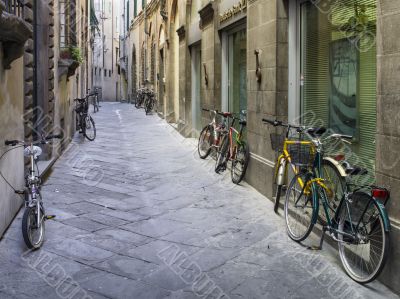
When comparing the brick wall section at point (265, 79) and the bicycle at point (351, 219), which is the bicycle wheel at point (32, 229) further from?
the brick wall section at point (265, 79)

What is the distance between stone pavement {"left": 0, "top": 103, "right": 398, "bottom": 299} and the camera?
4258 millimetres

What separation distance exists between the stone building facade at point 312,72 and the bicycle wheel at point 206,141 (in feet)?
1.54

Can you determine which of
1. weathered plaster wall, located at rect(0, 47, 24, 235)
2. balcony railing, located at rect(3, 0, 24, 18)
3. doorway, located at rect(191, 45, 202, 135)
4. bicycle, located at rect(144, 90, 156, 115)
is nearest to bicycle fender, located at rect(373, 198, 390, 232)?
weathered plaster wall, located at rect(0, 47, 24, 235)

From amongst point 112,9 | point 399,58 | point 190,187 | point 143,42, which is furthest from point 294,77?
point 112,9

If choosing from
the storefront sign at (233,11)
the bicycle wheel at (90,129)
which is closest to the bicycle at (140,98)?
the bicycle wheel at (90,129)

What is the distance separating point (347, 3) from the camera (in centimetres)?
565

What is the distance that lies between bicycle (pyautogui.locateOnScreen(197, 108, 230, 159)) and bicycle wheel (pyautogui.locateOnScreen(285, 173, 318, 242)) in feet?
12.4

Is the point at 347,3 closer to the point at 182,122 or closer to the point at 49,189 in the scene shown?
the point at 49,189

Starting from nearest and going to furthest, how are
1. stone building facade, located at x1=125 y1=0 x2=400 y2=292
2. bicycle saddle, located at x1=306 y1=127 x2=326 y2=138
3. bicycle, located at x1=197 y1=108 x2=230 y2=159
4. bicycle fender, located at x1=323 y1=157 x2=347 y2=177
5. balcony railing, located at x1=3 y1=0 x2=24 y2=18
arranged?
stone building facade, located at x1=125 y1=0 x2=400 y2=292 < bicycle fender, located at x1=323 y1=157 x2=347 y2=177 < bicycle saddle, located at x1=306 y1=127 x2=326 y2=138 < balcony railing, located at x1=3 y1=0 x2=24 y2=18 < bicycle, located at x1=197 y1=108 x2=230 y2=159

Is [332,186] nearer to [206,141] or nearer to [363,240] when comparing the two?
→ [363,240]

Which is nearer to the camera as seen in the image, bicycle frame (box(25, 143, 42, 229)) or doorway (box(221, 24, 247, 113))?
bicycle frame (box(25, 143, 42, 229))

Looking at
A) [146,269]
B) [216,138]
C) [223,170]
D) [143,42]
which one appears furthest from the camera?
[143,42]

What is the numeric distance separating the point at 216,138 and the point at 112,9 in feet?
123

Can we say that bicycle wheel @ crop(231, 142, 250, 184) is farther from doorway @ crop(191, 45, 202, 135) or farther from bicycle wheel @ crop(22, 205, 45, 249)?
doorway @ crop(191, 45, 202, 135)
